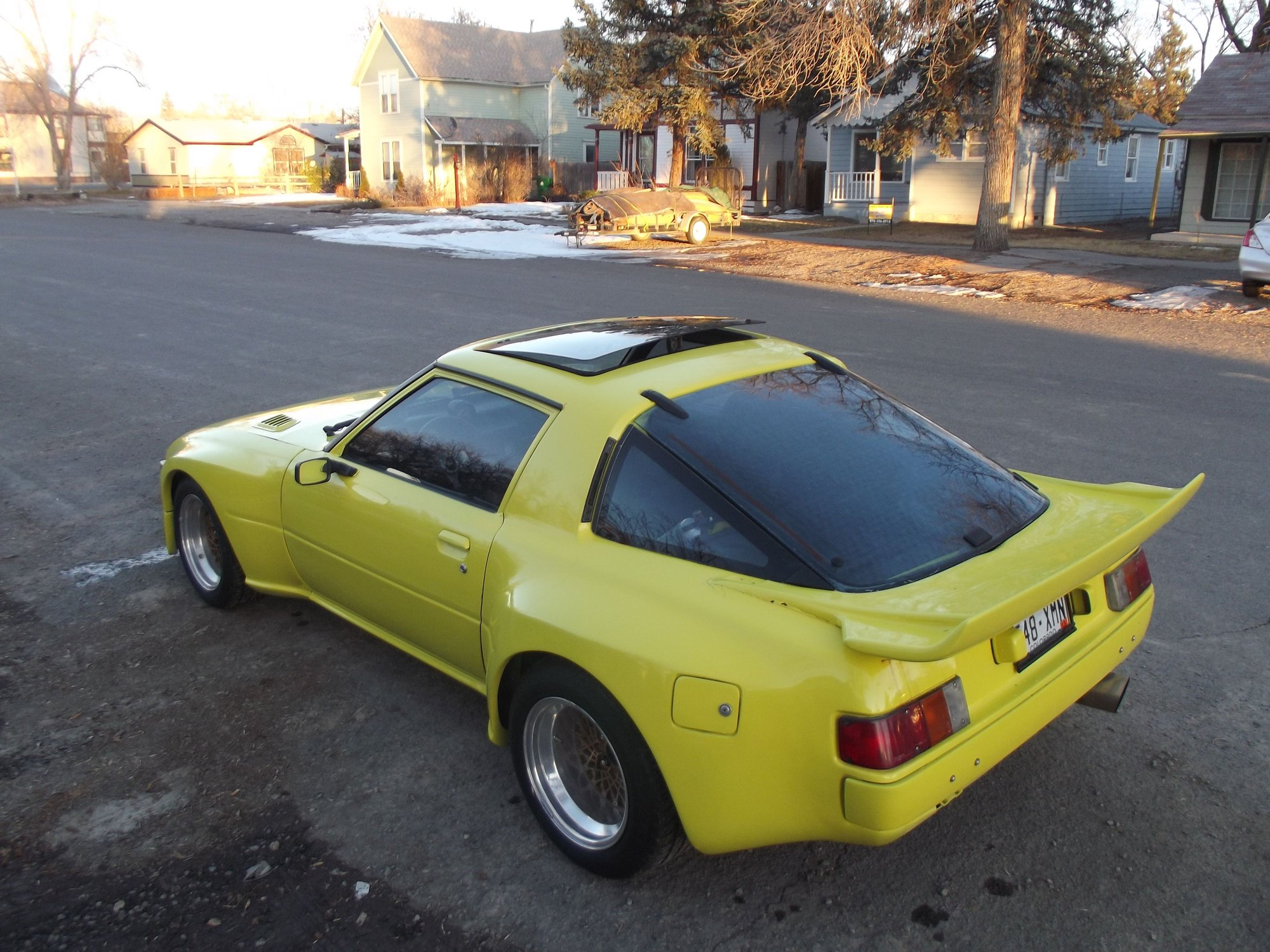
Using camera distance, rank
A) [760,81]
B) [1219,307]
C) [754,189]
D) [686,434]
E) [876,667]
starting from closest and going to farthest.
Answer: [876,667] < [686,434] < [1219,307] < [760,81] < [754,189]

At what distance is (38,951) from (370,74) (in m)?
50.8

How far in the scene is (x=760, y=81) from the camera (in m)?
19.6

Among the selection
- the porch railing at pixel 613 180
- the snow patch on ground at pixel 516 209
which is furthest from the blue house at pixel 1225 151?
the porch railing at pixel 613 180

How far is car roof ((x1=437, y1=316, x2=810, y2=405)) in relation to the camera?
10.9 ft

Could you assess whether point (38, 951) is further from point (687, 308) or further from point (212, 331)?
point (687, 308)

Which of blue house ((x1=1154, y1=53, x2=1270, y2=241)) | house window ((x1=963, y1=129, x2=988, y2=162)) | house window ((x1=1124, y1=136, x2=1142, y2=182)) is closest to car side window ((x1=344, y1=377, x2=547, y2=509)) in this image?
blue house ((x1=1154, y1=53, x2=1270, y2=241))

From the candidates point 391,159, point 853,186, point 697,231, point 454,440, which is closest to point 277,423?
point 454,440

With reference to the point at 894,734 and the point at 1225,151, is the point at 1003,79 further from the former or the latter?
the point at 894,734

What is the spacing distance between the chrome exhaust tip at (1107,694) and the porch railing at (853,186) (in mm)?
30937

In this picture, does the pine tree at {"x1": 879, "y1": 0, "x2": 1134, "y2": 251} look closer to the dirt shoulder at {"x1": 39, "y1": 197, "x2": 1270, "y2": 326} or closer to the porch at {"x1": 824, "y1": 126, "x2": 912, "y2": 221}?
the dirt shoulder at {"x1": 39, "y1": 197, "x2": 1270, "y2": 326}

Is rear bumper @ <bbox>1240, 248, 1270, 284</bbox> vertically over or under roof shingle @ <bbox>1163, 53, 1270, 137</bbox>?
under

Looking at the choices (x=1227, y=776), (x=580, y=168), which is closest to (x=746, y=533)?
(x=1227, y=776)

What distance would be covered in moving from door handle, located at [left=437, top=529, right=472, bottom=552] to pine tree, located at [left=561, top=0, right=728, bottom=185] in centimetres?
2691

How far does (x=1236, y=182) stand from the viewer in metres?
24.2
